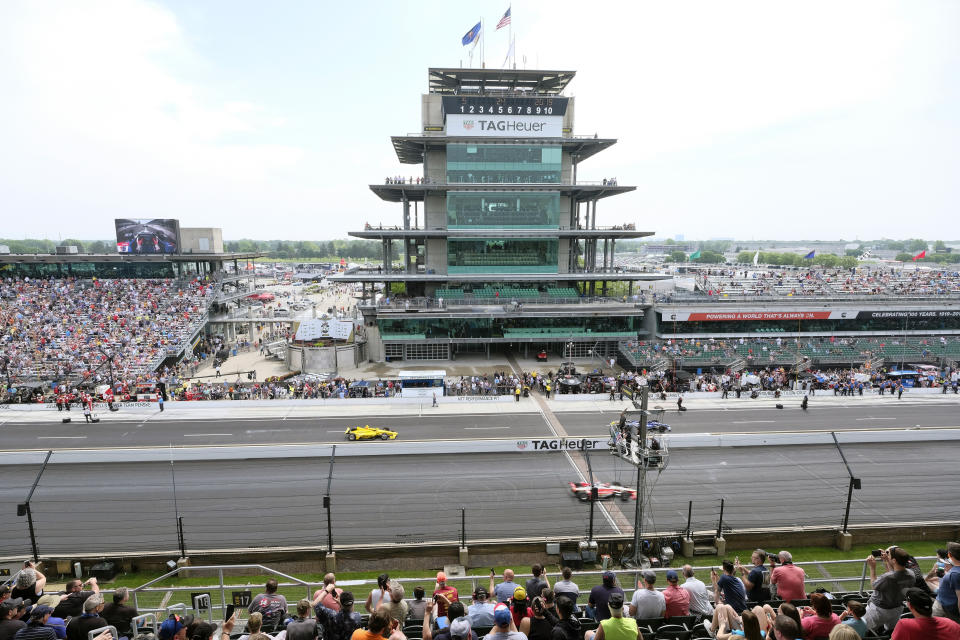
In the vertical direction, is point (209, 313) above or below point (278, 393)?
above

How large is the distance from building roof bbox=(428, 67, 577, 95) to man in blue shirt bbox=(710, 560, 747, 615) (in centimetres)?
4625

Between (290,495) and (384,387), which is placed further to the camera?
(384,387)

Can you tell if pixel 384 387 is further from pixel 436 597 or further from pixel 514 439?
pixel 436 597

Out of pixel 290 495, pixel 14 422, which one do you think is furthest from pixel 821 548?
pixel 14 422

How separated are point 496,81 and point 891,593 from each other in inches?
1968

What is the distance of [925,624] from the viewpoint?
5.49 metres

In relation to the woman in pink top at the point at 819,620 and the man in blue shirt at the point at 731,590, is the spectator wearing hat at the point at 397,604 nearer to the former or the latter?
the man in blue shirt at the point at 731,590

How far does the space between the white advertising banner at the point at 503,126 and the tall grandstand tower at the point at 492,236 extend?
90 mm

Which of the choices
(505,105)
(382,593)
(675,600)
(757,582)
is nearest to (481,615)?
(382,593)

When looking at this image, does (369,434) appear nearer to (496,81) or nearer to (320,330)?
(320,330)

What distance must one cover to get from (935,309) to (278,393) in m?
61.1

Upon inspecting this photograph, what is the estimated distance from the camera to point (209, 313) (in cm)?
5078

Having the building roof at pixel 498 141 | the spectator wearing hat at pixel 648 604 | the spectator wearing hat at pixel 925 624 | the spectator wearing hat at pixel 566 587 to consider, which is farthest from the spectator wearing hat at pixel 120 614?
the building roof at pixel 498 141

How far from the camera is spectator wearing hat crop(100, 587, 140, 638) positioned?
7.17 m
